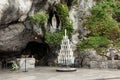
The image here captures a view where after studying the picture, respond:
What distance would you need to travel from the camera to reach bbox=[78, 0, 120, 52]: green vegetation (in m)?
28.6

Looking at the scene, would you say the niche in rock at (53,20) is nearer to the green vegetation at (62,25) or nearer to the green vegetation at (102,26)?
the green vegetation at (62,25)

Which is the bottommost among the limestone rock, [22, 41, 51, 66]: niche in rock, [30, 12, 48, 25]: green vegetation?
[22, 41, 51, 66]: niche in rock

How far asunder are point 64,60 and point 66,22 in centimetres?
516

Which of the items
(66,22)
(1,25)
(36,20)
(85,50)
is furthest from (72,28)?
(1,25)

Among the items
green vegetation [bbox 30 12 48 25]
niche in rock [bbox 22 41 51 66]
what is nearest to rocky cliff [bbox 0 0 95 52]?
green vegetation [bbox 30 12 48 25]

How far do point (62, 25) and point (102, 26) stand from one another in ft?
14.1

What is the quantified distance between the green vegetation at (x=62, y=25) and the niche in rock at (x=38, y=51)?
259 cm

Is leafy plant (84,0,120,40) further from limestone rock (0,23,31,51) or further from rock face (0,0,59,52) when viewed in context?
limestone rock (0,23,31,51)

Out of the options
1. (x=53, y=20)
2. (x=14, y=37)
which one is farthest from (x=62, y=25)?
(x=14, y=37)

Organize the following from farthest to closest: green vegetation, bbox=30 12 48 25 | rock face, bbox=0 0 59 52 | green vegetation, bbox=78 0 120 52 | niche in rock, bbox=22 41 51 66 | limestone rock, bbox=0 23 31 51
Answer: niche in rock, bbox=22 41 51 66
green vegetation, bbox=78 0 120 52
green vegetation, bbox=30 12 48 25
limestone rock, bbox=0 23 31 51
rock face, bbox=0 0 59 52

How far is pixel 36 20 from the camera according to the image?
2600 cm

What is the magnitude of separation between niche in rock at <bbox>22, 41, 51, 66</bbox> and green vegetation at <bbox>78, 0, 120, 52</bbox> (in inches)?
163

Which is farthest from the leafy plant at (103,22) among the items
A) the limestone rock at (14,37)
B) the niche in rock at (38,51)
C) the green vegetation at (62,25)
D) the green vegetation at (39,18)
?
the limestone rock at (14,37)

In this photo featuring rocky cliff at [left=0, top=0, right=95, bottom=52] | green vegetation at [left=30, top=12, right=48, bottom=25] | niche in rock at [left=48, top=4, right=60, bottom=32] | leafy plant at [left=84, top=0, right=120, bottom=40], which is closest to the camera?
rocky cliff at [left=0, top=0, right=95, bottom=52]
